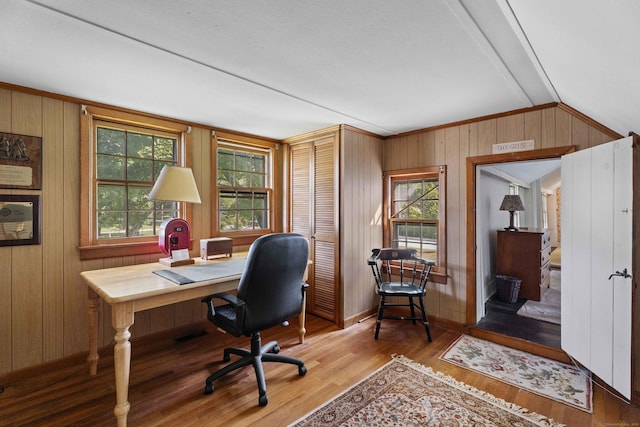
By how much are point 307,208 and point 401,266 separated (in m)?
1.37

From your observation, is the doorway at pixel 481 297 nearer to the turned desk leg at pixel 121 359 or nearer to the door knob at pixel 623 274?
the door knob at pixel 623 274

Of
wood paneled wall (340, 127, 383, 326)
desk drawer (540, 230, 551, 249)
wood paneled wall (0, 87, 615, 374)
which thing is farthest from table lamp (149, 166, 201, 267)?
desk drawer (540, 230, 551, 249)

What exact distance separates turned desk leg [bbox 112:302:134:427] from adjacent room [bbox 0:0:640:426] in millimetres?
17

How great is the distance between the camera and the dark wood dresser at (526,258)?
414 centimetres

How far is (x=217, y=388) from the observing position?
2.26 metres

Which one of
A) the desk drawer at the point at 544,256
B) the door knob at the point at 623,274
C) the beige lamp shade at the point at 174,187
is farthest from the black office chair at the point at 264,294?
the desk drawer at the point at 544,256

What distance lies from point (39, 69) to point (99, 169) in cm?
95

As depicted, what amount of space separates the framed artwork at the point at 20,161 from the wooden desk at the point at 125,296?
849 mm

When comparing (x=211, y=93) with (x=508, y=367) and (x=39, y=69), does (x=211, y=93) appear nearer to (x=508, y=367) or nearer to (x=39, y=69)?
(x=39, y=69)

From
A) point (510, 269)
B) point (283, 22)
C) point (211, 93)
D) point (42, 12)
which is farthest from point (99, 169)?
point (510, 269)

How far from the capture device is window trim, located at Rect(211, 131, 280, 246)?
3443 mm

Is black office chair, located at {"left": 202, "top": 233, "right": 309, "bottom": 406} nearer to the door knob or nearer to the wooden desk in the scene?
the wooden desk

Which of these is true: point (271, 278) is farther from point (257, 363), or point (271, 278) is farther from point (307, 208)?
point (307, 208)

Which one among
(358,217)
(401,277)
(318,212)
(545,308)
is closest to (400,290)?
(401,277)
